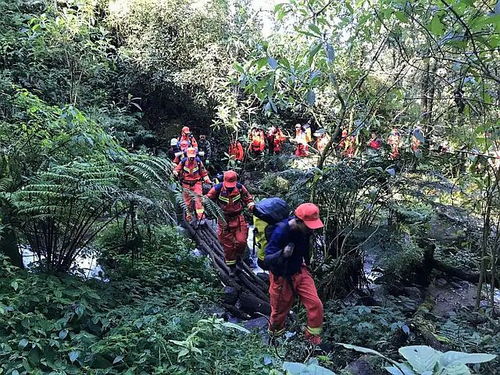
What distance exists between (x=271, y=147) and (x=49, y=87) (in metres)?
7.87

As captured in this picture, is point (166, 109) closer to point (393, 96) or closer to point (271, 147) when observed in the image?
point (271, 147)

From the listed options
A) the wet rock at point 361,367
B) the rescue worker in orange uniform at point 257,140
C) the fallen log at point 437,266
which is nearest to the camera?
the wet rock at point 361,367

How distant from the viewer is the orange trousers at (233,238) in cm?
662

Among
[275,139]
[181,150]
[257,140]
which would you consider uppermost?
[275,139]

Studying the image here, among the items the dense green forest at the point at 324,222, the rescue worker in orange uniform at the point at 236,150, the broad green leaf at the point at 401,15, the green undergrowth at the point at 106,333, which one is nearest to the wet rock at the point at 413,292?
the dense green forest at the point at 324,222

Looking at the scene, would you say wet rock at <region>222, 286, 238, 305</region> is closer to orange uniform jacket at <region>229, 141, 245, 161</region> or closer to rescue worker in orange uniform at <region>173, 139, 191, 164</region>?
rescue worker in orange uniform at <region>173, 139, 191, 164</region>

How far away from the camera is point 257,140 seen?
1494 centimetres

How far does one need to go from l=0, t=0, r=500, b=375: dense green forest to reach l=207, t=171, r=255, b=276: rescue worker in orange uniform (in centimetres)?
43

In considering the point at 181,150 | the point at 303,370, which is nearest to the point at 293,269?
the point at 303,370

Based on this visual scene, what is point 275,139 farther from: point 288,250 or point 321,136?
point 288,250

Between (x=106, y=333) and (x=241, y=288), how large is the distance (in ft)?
9.64

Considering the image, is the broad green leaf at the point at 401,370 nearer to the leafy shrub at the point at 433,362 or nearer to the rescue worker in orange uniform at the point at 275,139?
the leafy shrub at the point at 433,362

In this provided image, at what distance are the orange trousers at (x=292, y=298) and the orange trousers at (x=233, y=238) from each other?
6.66ft

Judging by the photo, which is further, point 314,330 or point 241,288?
point 241,288
